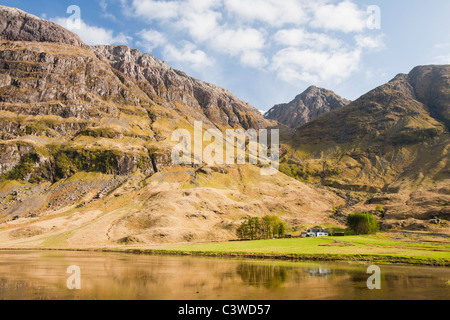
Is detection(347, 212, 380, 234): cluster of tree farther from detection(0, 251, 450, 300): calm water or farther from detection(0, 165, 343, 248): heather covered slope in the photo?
detection(0, 251, 450, 300): calm water

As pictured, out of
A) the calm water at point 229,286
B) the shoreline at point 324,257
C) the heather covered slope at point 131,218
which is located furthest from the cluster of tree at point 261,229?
the calm water at point 229,286

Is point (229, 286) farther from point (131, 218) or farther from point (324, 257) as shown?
point (131, 218)

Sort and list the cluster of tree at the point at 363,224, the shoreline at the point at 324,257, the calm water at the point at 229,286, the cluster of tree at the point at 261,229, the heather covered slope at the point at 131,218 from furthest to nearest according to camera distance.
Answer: the heather covered slope at the point at 131,218 < the cluster of tree at the point at 363,224 < the cluster of tree at the point at 261,229 < the shoreline at the point at 324,257 < the calm water at the point at 229,286

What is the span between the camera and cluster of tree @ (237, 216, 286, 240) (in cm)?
12900

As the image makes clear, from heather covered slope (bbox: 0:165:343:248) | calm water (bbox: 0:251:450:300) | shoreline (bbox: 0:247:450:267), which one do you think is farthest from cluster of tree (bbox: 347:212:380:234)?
calm water (bbox: 0:251:450:300)

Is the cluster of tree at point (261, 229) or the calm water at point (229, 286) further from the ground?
the calm water at point (229, 286)

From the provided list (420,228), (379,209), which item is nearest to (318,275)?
(420,228)

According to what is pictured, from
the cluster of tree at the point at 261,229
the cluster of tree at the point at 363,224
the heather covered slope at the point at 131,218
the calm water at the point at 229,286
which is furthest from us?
the heather covered slope at the point at 131,218

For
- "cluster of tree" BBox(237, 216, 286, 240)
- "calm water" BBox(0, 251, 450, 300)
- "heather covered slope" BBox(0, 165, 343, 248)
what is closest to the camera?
"calm water" BBox(0, 251, 450, 300)

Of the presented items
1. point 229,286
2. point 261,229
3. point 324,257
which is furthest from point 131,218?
point 229,286

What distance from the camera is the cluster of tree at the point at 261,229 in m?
129

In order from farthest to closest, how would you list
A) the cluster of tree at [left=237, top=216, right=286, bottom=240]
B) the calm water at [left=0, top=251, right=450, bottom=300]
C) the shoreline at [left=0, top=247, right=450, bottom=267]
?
the cluster of tree at [left=237, top=216, right=286, bottom=240] < the shoreline at [left=0, top=247, right=450, bottom=267] < the calm water at [left=0, top=251, right=450, bottom=300]

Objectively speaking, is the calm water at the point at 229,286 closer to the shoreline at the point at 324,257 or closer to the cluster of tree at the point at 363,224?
the shoreline at the point at 324,257
